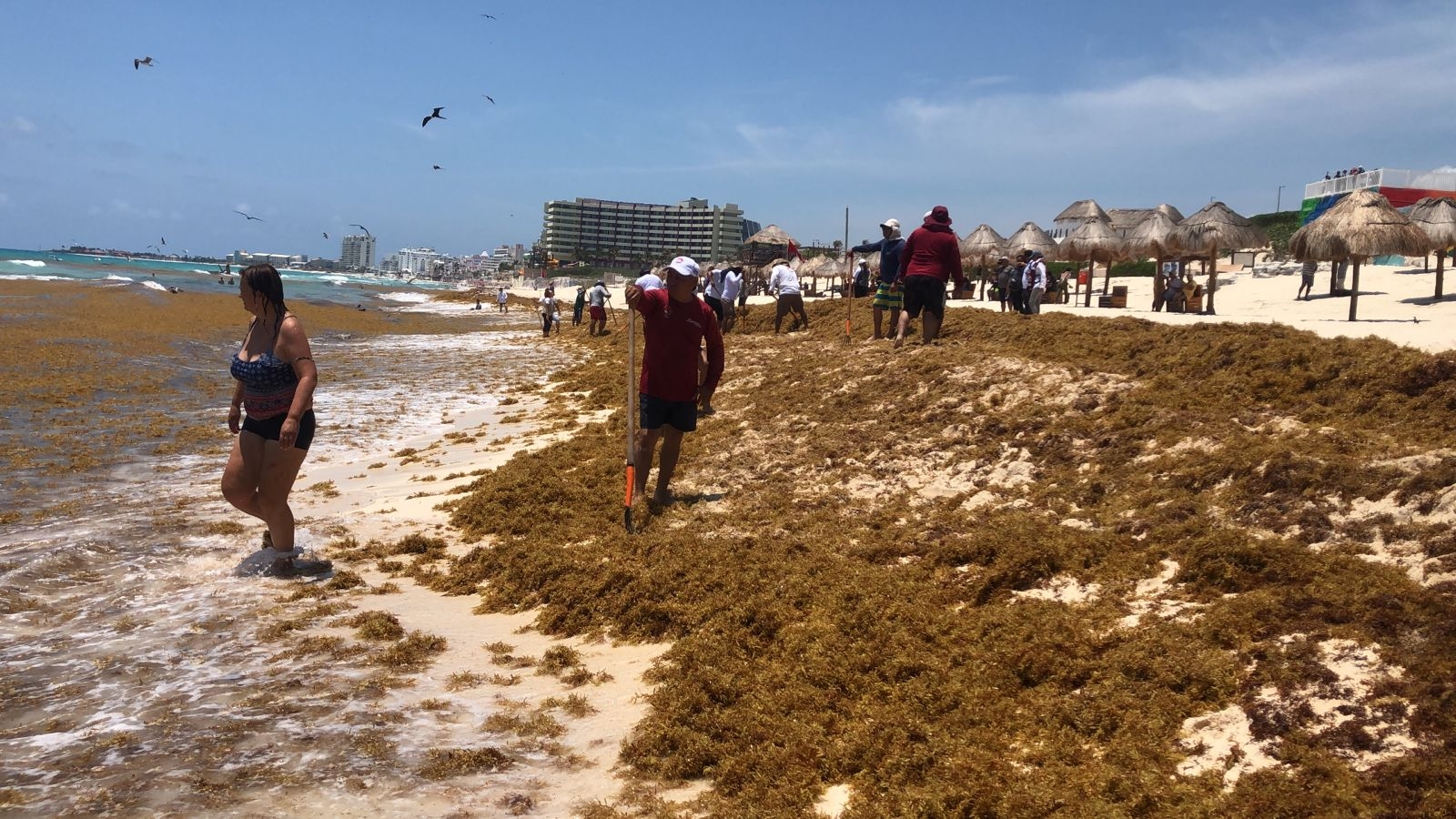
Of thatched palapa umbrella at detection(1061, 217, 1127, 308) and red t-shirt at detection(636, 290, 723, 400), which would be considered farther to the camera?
thatched palapa umbrella at detection(1061, 217, 1127, 308)

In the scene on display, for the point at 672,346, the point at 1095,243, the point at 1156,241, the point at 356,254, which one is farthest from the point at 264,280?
the point at 356,254

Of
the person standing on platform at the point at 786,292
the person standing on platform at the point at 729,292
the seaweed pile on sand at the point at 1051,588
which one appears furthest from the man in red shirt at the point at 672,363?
the person standing on platform at the point at 729,292

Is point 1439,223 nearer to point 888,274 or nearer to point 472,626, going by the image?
point 888,274

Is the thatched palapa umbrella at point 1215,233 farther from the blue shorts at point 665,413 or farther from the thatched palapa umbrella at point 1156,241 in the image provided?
the blue shorts at point 665,413

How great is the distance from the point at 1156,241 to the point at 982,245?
27.3 ft

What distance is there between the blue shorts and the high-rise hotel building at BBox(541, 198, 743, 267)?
434 feet

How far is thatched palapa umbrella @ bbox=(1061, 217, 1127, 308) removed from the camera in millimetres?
24406

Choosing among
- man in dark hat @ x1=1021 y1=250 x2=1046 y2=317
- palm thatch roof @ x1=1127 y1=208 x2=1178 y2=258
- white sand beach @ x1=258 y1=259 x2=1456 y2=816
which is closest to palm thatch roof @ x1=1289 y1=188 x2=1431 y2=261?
white sand beach @ x1=258 y1=259 x2=1456 y2=816

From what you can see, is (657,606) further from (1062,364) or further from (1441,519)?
(1062,364)

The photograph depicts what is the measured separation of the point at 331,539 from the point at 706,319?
298cm

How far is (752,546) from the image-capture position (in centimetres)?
531

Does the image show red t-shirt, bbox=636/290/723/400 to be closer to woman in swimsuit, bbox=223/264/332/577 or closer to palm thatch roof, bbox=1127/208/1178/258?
woman in swimsuit, bbox=223/264/332/577

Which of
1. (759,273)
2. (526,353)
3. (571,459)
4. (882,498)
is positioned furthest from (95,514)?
(759,273)

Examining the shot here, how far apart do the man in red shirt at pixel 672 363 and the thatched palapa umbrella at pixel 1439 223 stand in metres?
18.8
